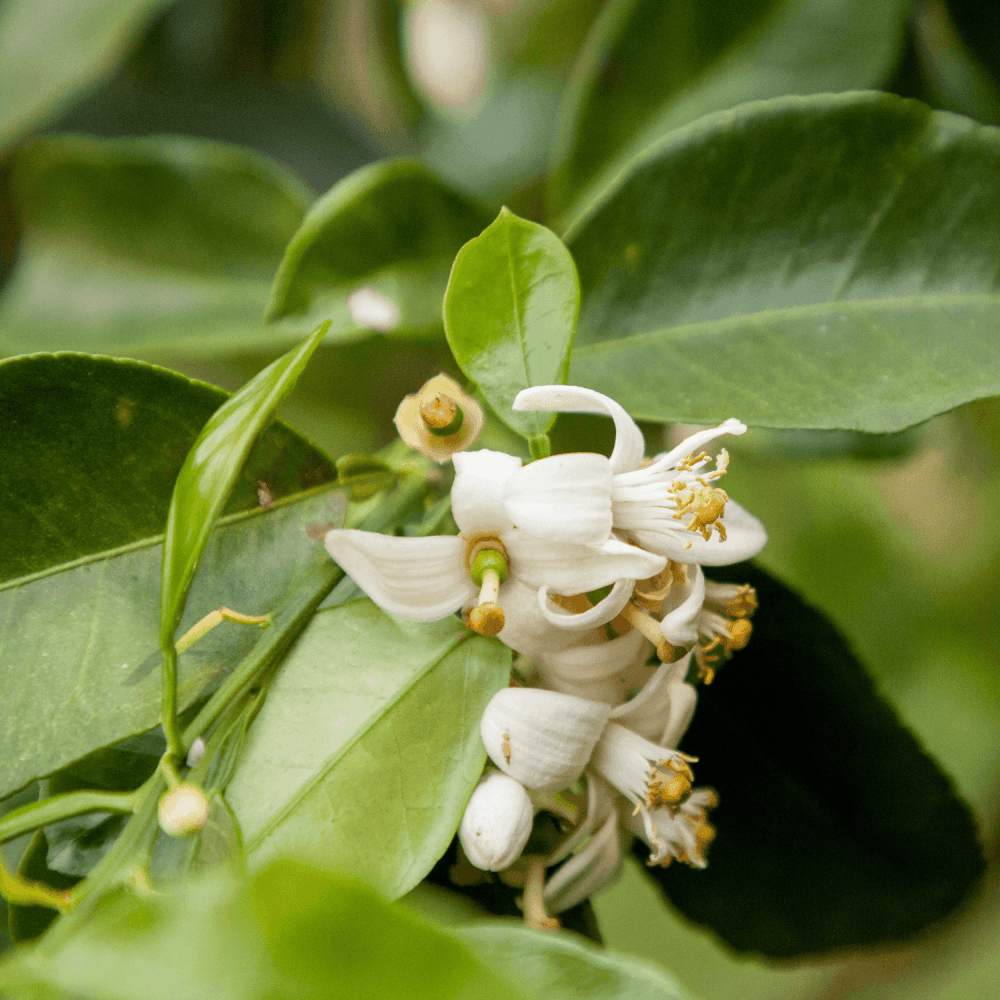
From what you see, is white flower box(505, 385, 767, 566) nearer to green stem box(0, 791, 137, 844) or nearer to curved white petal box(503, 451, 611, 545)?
curved white petal box(503, 451, 611, 545)

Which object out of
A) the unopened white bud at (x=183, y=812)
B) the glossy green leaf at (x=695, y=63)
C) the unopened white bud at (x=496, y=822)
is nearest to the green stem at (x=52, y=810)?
the unopened white bud at (x=183, y=812)

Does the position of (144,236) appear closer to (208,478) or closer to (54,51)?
(54,51)

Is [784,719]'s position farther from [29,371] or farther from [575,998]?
[29,371]

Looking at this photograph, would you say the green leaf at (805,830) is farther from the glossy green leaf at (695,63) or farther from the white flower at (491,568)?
the glossy green leaf at (695,63)

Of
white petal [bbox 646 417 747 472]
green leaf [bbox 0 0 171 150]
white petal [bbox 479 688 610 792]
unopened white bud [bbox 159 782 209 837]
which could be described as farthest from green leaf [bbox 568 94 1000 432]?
green leaf [bbox 0 0 171 150]

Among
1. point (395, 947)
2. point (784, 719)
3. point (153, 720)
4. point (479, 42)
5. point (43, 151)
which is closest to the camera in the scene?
point (395, 947)

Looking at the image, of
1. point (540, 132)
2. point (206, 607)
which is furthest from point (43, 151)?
point (206, 607)

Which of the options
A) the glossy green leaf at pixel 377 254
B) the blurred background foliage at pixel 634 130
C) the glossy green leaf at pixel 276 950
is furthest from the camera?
the blurred background foliage at pixel 634 130
